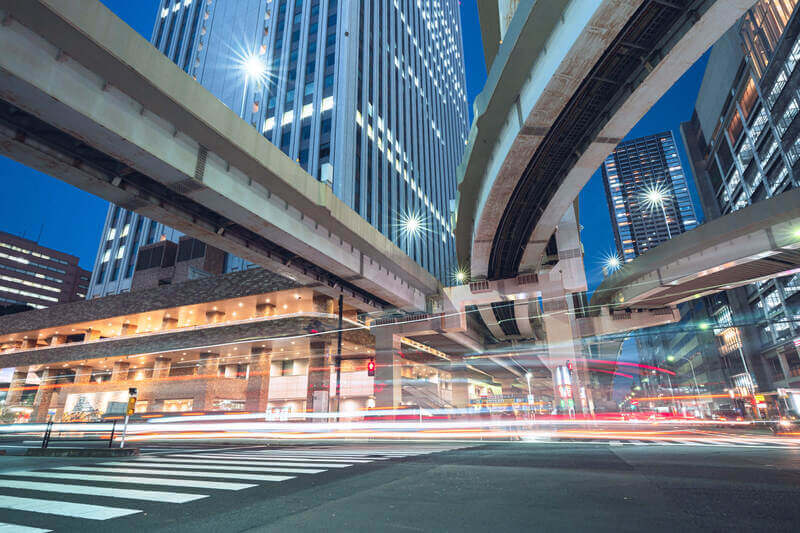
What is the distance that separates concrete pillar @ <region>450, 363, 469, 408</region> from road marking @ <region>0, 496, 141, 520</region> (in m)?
65.5

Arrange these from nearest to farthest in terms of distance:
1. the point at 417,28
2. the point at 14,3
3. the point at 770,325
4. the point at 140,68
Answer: the point at 14,3
the point at 140,68
the point at 770,325
the point at 417,28

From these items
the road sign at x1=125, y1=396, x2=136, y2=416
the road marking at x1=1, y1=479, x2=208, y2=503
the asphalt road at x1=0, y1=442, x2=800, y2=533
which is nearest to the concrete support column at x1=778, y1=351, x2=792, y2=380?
the asphalt road at x1=0, y1=442, x2=800, y2=533

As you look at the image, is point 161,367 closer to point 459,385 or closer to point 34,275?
point 459,385

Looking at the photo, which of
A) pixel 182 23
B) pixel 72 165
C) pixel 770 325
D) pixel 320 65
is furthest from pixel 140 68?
pixel 182 23

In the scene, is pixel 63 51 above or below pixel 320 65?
below

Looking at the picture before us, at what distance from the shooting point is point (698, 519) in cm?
441

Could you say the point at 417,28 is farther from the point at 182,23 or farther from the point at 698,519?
the point at 698,519

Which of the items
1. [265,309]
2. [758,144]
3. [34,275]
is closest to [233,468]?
[265,309]

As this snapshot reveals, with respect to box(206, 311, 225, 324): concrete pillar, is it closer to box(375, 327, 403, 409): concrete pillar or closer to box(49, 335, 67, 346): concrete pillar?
box(375, 327, 403, 409): concrete pillar

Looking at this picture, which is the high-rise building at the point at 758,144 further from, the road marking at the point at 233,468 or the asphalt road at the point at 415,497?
the road marking at the point at 233,468

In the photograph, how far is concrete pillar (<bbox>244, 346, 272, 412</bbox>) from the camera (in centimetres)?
3812

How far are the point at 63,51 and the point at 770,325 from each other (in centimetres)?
7924

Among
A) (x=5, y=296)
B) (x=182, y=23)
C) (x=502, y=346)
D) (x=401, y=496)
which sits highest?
(x=182, y=23)

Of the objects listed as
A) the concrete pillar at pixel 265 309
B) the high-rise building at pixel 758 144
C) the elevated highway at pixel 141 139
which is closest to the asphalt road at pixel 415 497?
the elevated highway at pixel 141 139
